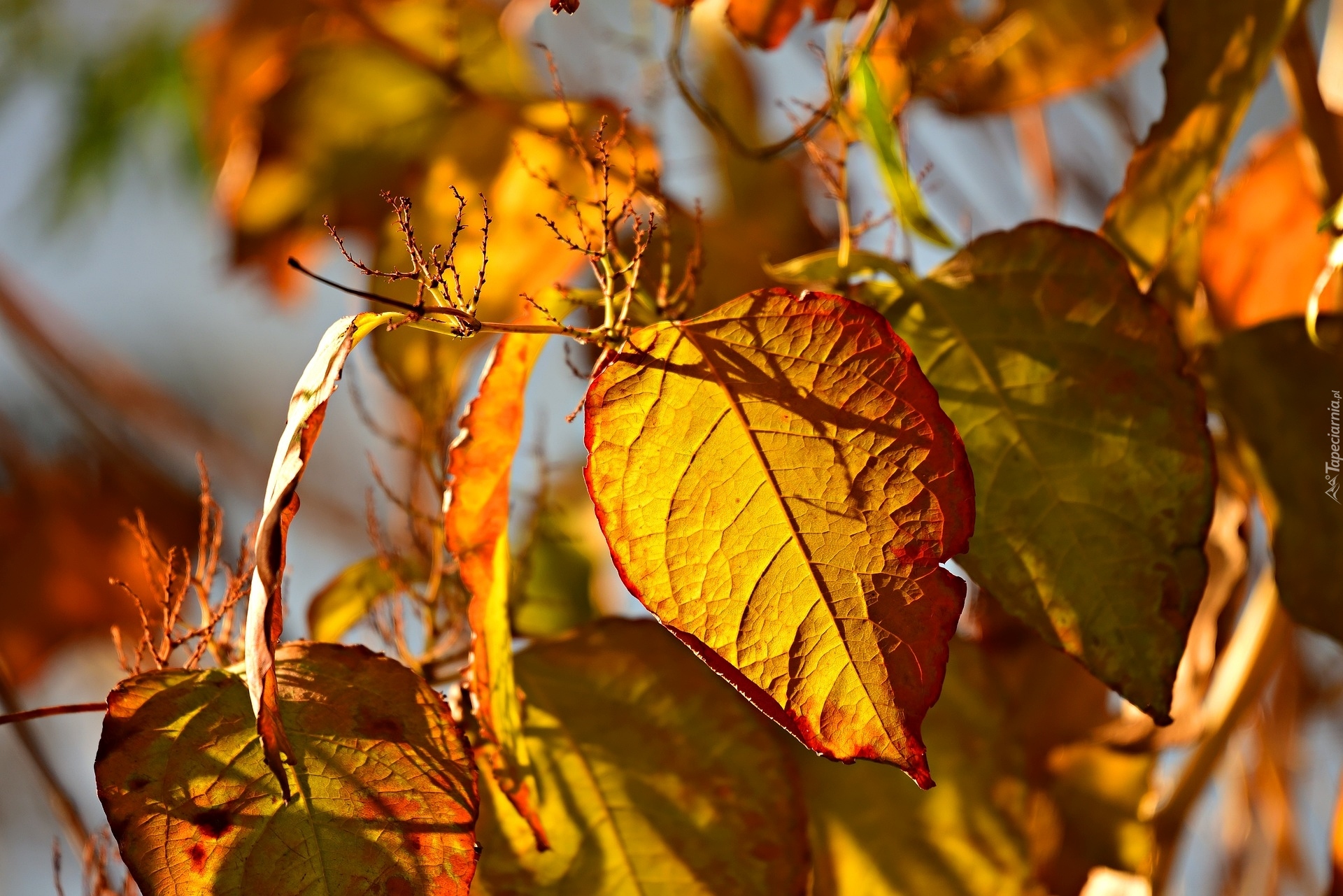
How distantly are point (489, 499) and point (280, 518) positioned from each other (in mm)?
44

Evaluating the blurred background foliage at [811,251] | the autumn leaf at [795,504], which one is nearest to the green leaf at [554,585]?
the blurred background foliage at [811,251]

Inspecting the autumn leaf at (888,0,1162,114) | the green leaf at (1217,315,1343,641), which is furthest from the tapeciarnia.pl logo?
the autumn leaf at (888,0,1162,114)

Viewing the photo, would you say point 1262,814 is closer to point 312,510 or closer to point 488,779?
point 488,779

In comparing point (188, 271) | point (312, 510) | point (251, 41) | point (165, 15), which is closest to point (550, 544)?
point (251, 41)

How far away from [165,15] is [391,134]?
0.53 meters

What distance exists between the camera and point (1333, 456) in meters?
0.19

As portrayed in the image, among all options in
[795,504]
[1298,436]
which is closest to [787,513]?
[795,504]

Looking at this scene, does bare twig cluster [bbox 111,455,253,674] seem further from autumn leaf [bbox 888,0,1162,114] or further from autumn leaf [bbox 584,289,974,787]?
autumn leaf [bbox 888,0,1162,114]

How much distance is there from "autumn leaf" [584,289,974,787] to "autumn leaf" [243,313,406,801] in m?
0.03

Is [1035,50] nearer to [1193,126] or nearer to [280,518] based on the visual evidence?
[1193,126]

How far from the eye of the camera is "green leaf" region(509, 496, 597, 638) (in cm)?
25

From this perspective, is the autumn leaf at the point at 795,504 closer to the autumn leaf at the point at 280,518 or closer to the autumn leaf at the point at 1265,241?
the autumn leaf at the point at 280,518

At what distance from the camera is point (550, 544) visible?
0.27 metres

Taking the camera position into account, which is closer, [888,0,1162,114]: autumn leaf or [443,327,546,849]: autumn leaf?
[443,327,546,849]: autumn leaf
